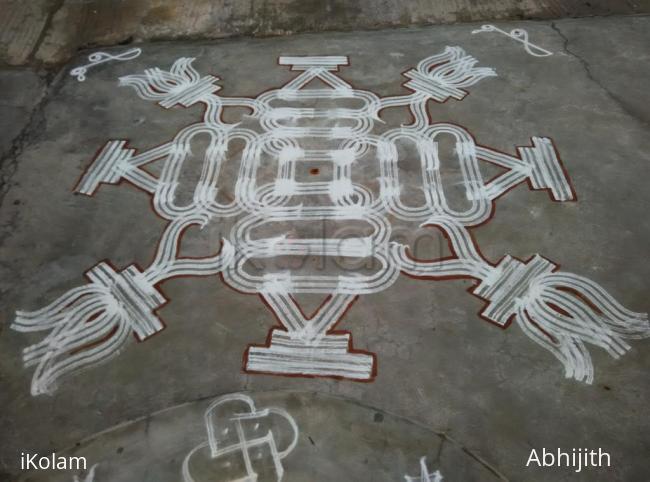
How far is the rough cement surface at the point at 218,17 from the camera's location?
22.1ft

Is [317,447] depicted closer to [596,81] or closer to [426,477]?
[426,477]

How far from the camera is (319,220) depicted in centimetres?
469

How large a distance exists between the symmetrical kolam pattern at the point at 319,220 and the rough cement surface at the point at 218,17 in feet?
3.08

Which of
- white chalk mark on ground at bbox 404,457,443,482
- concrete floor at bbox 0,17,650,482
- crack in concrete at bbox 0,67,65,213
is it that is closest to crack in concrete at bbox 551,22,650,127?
concrete floor at bbox 0,17,650,482

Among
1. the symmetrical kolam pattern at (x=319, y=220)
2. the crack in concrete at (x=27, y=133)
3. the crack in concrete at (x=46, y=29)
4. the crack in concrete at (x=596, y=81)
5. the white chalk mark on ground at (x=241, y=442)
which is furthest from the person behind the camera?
the crack in concrete at (x=46, y=29)

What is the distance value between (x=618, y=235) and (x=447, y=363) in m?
1.83

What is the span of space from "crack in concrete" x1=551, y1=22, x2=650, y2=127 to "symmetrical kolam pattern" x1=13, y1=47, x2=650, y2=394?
95 centimetres

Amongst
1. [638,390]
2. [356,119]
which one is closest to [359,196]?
[356,119]

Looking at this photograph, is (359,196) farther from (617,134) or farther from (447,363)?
(617,134)

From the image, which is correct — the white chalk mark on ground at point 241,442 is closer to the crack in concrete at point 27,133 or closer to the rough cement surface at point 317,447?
the rough cement surface at point 317,447

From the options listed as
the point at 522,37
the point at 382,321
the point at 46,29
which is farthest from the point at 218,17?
the point at 382,321

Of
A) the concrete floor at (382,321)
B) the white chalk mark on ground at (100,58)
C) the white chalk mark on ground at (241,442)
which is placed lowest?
the white chalk mark on ground at (241,442)

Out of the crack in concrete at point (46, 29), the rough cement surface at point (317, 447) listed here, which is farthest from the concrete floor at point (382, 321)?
the crack in concrete at point (46, 29)

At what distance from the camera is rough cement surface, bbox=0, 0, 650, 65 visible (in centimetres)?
672
